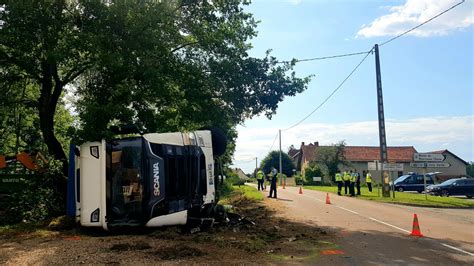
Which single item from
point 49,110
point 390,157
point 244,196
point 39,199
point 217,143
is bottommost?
point 244,196

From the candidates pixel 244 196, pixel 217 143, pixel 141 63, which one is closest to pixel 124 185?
pixel 217 143

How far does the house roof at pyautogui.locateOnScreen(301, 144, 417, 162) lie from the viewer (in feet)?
267

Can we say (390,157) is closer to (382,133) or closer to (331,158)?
(331,158)

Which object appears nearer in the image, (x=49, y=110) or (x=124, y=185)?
(x=124, y=185)

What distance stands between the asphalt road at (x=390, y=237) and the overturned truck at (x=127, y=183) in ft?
12.3

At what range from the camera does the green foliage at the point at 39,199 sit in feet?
47.7

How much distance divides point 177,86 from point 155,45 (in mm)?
2644

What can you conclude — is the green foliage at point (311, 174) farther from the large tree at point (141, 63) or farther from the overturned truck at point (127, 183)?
the overturned truck at point (127, 183)

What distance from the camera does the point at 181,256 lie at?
8.65m

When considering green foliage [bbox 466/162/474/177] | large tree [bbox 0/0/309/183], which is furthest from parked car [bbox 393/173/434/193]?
green foliage [bbox 466/162/474/177]

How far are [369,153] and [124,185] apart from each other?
77479 millimetres

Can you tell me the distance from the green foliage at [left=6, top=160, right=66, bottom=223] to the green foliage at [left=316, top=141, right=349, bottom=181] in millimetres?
51715

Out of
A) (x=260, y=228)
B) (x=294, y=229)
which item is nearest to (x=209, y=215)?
(x=260, y=228)

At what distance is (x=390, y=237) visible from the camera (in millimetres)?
12023
